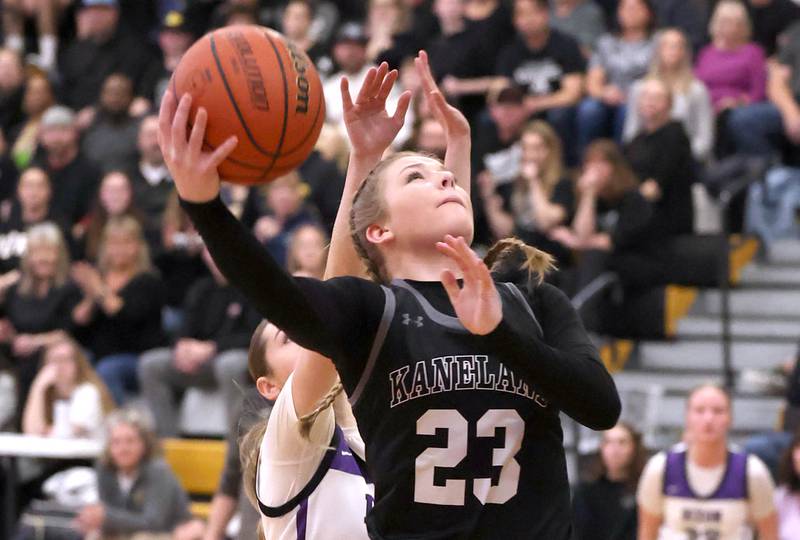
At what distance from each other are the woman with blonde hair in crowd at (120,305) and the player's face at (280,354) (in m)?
6.05

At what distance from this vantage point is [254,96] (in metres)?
2.99

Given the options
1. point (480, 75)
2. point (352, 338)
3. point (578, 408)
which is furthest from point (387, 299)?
point (480, 75)

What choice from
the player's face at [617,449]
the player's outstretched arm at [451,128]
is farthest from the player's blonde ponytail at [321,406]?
the player's face at [617,449]

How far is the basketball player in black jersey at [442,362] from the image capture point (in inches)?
110

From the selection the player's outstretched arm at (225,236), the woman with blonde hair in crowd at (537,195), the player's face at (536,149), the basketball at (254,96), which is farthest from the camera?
the player's face at (536,149)

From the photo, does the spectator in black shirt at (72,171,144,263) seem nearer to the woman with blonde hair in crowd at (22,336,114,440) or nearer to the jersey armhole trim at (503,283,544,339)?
the woman with blonde hair in crowd at (22,336,114,440)

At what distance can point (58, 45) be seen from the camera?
14172mm

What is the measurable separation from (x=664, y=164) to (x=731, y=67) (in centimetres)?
127

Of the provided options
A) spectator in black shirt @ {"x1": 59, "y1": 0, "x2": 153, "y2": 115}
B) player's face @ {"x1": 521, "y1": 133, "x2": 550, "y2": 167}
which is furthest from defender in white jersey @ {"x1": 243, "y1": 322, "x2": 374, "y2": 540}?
spectator in black shirt @ {"x1": 59, "y1": 0, "x2": 153, "y2": 115}

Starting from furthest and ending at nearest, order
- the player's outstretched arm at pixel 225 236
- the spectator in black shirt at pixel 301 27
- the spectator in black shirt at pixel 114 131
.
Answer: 1. the spectator in black shirt at pixel 114 131
2. the spectator in black shirt at pixel 301 27
3. the player's outstretched arm at pixel 225 236

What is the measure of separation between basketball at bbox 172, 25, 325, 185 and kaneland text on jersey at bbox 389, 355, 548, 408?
1.70 ft

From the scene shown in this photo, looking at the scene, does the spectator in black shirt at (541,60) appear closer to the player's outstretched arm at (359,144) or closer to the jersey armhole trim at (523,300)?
the player's outstretched arm at (359,144)

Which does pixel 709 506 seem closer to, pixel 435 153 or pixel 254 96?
pixel 435 153

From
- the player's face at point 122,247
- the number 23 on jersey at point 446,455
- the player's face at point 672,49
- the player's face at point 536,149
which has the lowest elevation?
the number 23 on jersey at point 446,455
